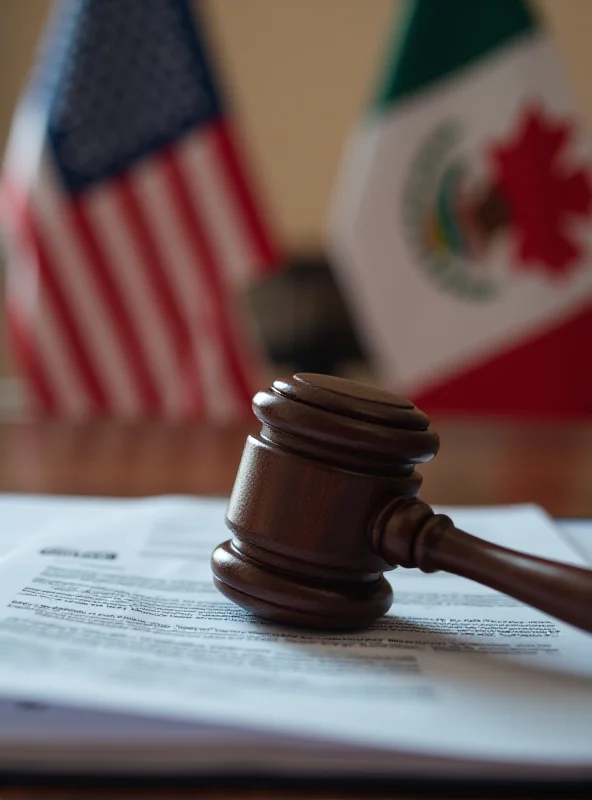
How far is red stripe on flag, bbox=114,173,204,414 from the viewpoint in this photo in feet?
5.41

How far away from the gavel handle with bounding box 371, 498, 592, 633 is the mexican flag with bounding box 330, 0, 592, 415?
1.32 metres

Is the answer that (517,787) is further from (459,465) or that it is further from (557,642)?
(459,465)

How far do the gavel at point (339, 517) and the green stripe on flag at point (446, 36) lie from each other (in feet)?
4.83

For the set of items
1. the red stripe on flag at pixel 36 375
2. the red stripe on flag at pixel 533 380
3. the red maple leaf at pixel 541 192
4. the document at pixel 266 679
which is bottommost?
the red stripe on flag at pixel 533 380

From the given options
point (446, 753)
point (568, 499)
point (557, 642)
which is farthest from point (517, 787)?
point (568, 499)

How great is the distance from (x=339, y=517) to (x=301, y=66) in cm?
338

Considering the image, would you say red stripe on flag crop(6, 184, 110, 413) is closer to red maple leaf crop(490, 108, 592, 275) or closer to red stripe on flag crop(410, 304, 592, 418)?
red stripe on flag crop(410, 304, 592, 418)

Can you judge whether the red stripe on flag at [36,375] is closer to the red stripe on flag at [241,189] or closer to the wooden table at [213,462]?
the red stripe on flag at [241,189]

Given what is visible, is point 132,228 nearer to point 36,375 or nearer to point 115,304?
point 115,304

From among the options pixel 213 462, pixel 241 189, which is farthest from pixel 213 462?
pixel 241 189

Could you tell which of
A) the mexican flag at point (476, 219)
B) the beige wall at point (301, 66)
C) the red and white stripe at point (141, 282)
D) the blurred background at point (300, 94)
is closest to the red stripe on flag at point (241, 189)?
the red and white stripe at point (141, 282)

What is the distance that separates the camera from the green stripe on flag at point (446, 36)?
5.46 ft

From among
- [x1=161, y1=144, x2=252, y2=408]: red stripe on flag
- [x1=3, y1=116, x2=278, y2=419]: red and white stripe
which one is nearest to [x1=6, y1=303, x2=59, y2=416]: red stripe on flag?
[x1=3, y1=116, x2=278, y2=419]: red and white stripe

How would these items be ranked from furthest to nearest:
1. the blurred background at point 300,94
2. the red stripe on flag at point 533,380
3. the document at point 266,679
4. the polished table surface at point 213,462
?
the blurred background at point 300,94 < the red stripe on flag at point 533,380 < the polished table surface at point 213,462 < the document at point 266,679
